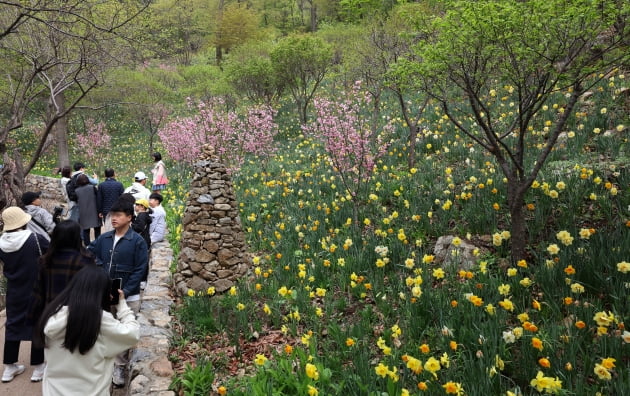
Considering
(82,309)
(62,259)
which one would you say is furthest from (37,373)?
(82,309)

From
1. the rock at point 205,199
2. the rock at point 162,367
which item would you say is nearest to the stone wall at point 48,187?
the rock at point 205,199

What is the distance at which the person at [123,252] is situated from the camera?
12.1 ft

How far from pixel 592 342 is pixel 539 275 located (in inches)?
32.7

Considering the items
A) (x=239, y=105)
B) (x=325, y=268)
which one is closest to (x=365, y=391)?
(x=325, y=268)

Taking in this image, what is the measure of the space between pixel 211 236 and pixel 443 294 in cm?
339

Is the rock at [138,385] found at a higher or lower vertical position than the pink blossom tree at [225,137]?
lower

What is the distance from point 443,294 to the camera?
3590 mm

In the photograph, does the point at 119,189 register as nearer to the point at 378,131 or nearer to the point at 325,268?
the point at 325,268

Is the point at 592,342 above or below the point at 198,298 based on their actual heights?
above

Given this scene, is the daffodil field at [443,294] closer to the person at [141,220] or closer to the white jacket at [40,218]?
the person at [141,220]

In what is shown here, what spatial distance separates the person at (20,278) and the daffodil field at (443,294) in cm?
153

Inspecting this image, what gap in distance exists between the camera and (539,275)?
135 inches

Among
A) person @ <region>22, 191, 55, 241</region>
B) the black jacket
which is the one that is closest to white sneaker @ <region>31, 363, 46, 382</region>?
person @ <region>22, 191, 55, 241</region>

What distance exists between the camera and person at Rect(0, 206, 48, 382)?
3795 mm
